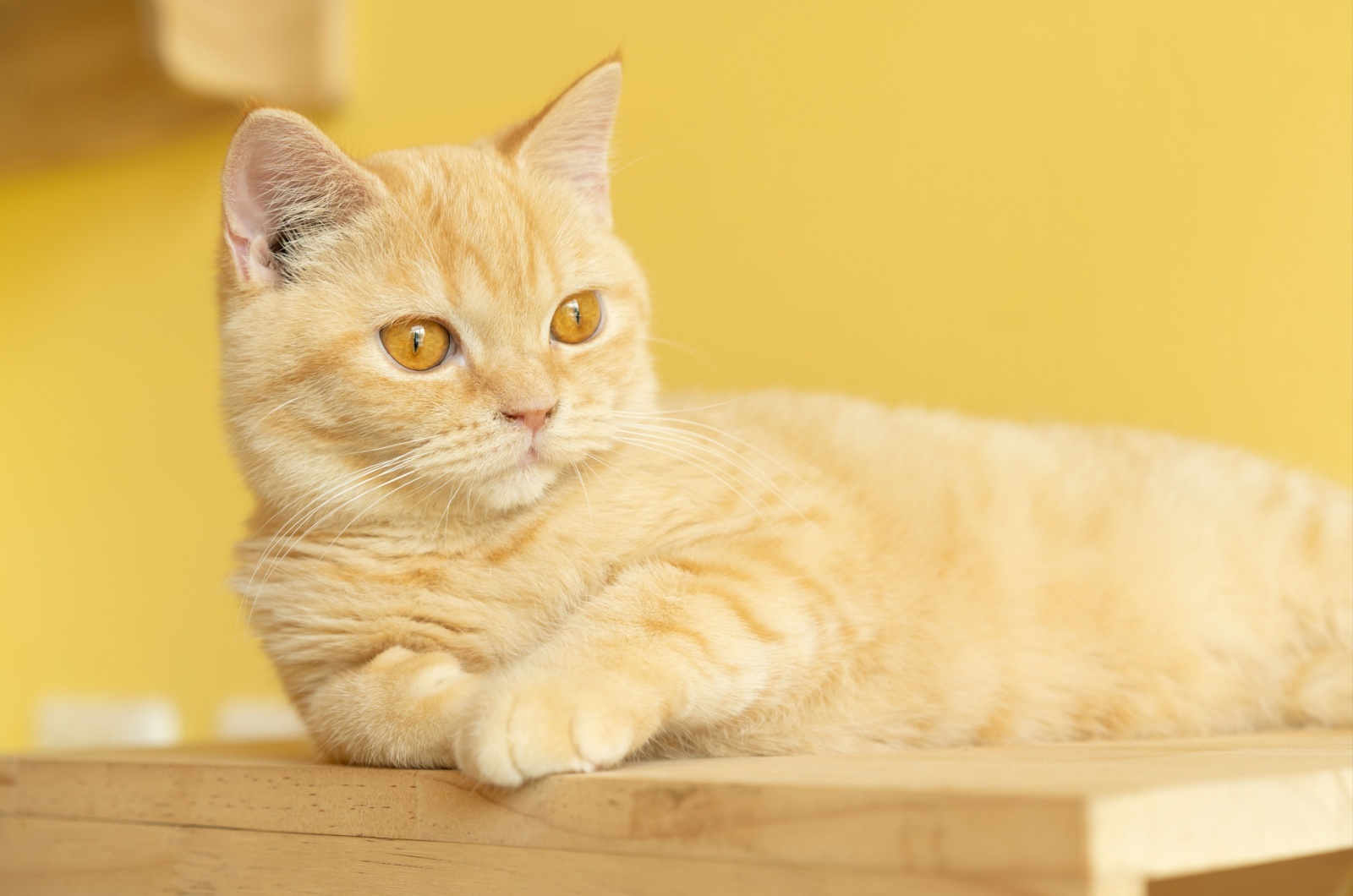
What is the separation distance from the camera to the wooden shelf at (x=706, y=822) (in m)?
0.78

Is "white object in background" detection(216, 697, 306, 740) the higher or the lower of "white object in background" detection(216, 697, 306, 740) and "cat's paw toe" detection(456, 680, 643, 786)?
the higher

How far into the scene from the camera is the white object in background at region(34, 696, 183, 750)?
113 inches

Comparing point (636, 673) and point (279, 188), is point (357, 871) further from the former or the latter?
point (279, 188)

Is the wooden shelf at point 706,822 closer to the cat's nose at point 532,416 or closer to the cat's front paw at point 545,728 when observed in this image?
the cat's front paw at point 545,728

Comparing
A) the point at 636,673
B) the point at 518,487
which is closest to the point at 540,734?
the point at 636,673

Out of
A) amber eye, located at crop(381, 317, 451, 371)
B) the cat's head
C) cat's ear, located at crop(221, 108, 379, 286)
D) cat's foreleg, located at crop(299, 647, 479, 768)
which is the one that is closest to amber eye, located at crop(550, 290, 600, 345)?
the cat's head

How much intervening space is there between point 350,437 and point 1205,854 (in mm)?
954

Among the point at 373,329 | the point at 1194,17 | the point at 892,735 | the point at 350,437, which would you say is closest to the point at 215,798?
the point at 350,437

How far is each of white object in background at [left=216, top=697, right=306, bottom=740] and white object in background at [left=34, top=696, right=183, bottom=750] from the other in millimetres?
179

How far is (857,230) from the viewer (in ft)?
7.07

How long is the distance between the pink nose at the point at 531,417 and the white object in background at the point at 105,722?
6.41 feet

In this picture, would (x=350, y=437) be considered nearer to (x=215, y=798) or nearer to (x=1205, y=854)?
(x=215, y=798)

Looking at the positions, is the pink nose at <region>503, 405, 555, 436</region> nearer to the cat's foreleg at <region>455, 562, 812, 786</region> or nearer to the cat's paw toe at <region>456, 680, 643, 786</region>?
the cat's foreleg at <region>455, 562, 812, 786</region>

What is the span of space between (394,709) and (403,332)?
1.37 ft
